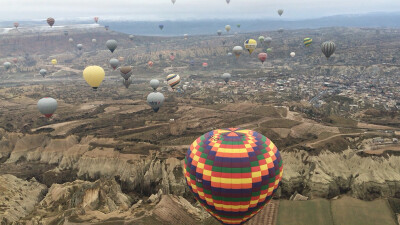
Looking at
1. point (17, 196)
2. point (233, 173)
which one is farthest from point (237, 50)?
point (233, 173)

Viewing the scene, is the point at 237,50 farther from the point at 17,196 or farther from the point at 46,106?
the point at 17,196

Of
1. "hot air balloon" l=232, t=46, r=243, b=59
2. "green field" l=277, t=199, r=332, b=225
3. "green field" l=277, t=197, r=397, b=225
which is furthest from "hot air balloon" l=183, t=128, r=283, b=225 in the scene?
"hot air balloon" l=232, t=46, r=243, b=59

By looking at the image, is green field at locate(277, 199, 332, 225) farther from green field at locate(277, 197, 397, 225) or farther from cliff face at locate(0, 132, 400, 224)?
cliff face at locate(0, 132, 400, 224)

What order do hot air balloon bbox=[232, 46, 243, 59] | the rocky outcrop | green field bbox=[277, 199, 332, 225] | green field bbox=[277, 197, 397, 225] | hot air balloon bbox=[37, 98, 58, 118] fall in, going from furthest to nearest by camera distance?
hot air balloon bbox=[232, 46, 243, 59], hot air balloon bbox=[37, 98, 58, 118], the rocky outcrop, green field bbox=[277, 199, 332, 225], green field bbox=[277, 197, 397, 225]

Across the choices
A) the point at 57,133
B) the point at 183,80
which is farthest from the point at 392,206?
the point at 183,80

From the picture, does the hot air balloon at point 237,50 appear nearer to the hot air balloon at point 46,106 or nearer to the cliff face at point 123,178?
the cliff face at point 123,178

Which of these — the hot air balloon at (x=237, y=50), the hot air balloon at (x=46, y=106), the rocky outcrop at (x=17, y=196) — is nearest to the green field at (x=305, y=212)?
the rocky outcrop at (x=17, y=196)
